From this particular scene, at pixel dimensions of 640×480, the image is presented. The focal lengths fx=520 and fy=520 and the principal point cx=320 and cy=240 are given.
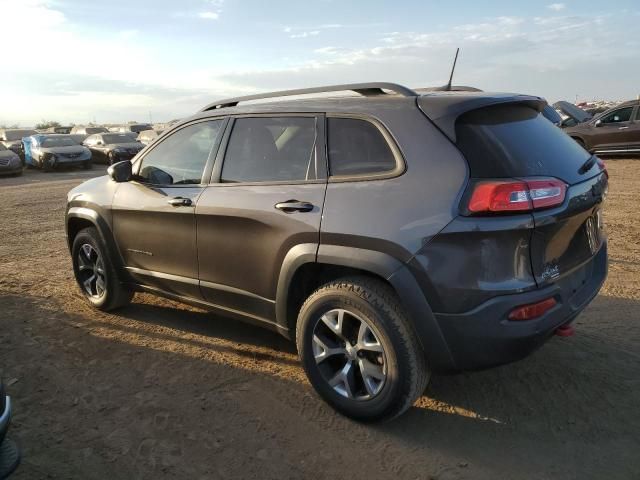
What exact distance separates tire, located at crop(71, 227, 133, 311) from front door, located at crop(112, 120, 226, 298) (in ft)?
0.91

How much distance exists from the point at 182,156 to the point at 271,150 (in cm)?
91

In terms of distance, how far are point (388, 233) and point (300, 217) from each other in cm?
59

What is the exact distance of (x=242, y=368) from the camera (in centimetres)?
364

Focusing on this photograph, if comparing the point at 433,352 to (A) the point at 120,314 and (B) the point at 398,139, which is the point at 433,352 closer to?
(B) the point at 398,139

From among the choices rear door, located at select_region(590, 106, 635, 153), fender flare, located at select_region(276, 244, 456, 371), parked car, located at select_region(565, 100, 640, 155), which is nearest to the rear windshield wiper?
fender flare, located at select_region(276, 244, 456, 371)

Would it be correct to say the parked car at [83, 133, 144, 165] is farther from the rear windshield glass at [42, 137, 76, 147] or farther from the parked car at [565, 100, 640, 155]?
the parked car at [565, 100, 640, 155]

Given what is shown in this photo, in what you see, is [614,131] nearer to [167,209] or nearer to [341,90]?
[341,90]

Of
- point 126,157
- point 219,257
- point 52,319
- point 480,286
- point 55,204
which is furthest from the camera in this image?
point 126,157

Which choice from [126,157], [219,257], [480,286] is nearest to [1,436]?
[219,257]

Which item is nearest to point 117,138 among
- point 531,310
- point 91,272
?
point 91,272

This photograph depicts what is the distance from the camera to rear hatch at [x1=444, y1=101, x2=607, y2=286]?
2.51 m

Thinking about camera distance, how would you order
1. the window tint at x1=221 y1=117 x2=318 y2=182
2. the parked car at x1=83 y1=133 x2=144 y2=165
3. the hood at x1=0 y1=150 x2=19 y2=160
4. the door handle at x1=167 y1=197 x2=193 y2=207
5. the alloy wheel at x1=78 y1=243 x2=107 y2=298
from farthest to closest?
the parked car at x1=83 y1=133 x2=144 y2=165 → the hood at x1=0 y1=150 x2=19 y2=160 → the alloy wheel at x1=78 y1=243 x2=107 y2=298 → the door handle at x1=167 y1=197 x2=193 y2=207 → the window tint at x1=221 y1=117 x2=318 y2=182

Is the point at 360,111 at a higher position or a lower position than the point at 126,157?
higher

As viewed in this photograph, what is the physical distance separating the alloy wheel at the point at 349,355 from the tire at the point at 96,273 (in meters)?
2.27
